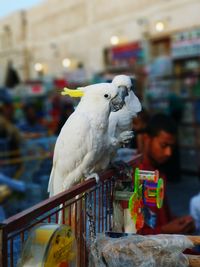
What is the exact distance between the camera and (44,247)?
950 mm

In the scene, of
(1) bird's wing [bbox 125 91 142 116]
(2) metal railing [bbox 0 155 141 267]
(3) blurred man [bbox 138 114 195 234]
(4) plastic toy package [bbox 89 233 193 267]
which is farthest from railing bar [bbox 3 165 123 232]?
(3) blurred man [bbox 138 114 195 234]

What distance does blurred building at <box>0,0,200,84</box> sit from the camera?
7.67 meters

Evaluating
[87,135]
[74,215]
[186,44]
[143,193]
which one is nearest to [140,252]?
[74,215]

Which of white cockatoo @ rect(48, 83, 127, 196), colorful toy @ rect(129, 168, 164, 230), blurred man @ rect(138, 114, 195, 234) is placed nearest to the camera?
colorful toy @ rect(129, 168, 164, 230)

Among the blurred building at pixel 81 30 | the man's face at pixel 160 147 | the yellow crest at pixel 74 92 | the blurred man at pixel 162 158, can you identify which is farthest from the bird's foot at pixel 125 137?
the blurred building at pixel 81 30

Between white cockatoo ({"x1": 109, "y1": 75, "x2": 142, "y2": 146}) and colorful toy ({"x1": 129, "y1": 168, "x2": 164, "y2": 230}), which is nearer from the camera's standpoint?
colorful toy ({"x1": 129, "y1": 168, "x2": 164, "y2": 230})

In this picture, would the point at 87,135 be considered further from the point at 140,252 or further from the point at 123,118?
the point at 140,252

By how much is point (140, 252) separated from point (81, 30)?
32.1 ft

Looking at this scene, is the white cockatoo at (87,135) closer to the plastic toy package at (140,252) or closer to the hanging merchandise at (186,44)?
the plastic toy package at (140,252)

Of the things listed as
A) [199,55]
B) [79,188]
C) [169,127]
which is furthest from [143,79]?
[79,188]

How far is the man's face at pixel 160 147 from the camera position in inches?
94.0

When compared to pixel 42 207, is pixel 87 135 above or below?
above

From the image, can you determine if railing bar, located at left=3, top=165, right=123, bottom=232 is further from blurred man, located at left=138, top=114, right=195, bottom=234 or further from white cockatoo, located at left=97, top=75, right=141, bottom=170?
blurred man, located at left=138, top=114, right=195, bottom=234

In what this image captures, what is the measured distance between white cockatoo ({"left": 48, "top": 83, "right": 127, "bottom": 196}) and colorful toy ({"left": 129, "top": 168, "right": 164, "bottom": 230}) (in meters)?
0.19
